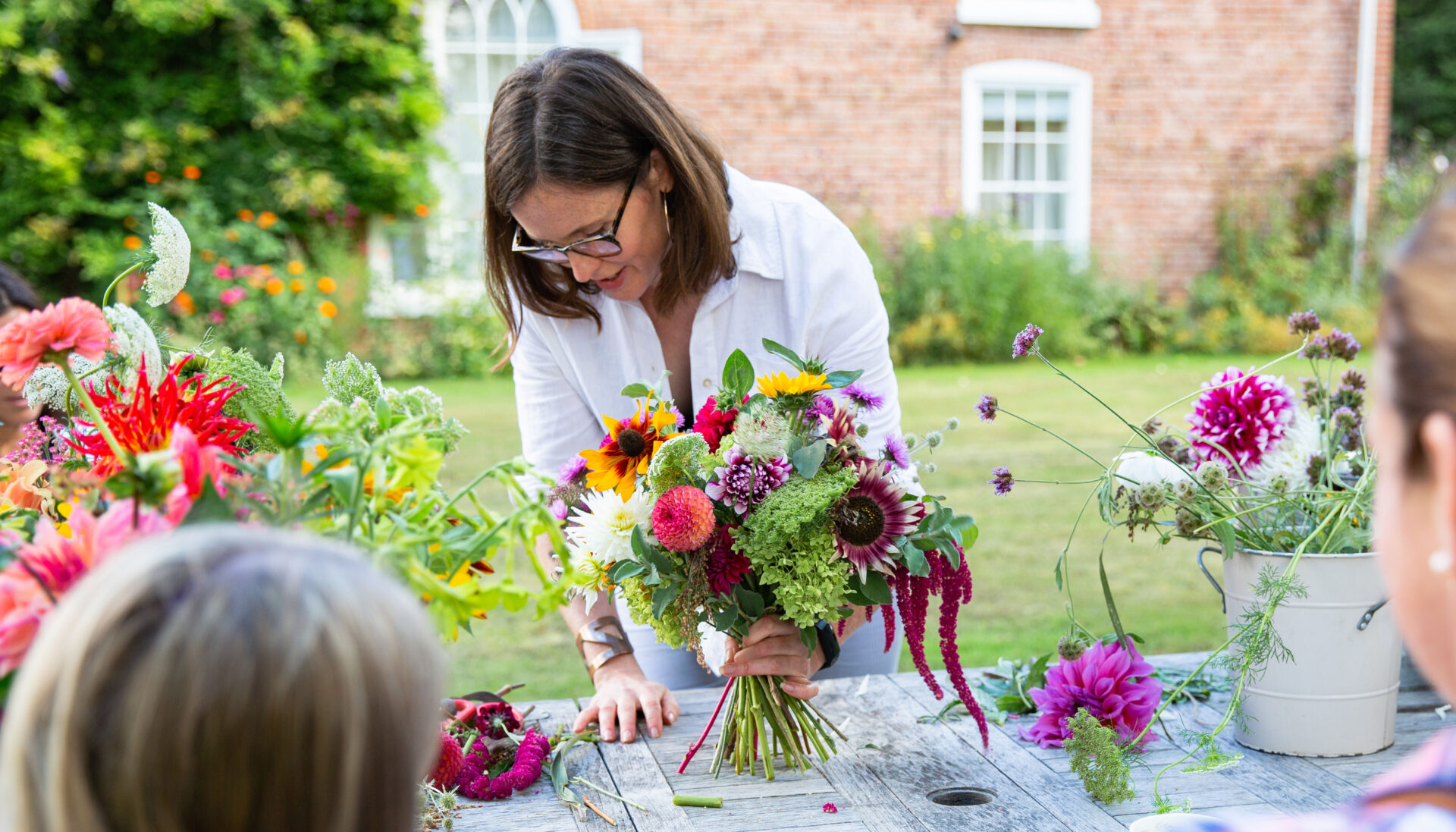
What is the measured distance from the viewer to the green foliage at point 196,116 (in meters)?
8.21

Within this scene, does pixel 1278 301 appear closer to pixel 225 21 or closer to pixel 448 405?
pixel 448 405

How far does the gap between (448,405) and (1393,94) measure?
19601 millimetres

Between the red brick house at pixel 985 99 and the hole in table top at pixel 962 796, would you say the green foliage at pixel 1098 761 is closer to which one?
the hole in table top at pixel 962 796

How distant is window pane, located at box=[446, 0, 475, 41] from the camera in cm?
963

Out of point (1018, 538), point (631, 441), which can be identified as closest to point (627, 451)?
point (631, 441)

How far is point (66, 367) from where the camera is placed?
111 centimetres

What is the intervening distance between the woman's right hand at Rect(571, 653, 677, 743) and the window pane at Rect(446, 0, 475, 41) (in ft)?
28.6

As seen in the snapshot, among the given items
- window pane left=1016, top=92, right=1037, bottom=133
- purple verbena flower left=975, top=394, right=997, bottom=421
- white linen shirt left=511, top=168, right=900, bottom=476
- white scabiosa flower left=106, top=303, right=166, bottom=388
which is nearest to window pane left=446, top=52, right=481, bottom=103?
window pane left=1016, top=92, right=1037, bottom=133

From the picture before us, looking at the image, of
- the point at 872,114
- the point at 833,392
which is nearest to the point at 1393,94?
the point at 872,114

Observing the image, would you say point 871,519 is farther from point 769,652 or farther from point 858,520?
point 769,652

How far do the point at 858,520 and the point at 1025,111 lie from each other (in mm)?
10237

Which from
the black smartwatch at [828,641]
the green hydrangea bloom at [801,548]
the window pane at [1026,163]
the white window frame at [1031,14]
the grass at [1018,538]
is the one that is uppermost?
the white window frame at [1031,14]

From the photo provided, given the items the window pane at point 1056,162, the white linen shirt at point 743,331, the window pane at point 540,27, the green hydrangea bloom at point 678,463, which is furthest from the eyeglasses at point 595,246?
the window pane at point 1056,162

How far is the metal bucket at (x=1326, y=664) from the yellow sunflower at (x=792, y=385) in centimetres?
72
